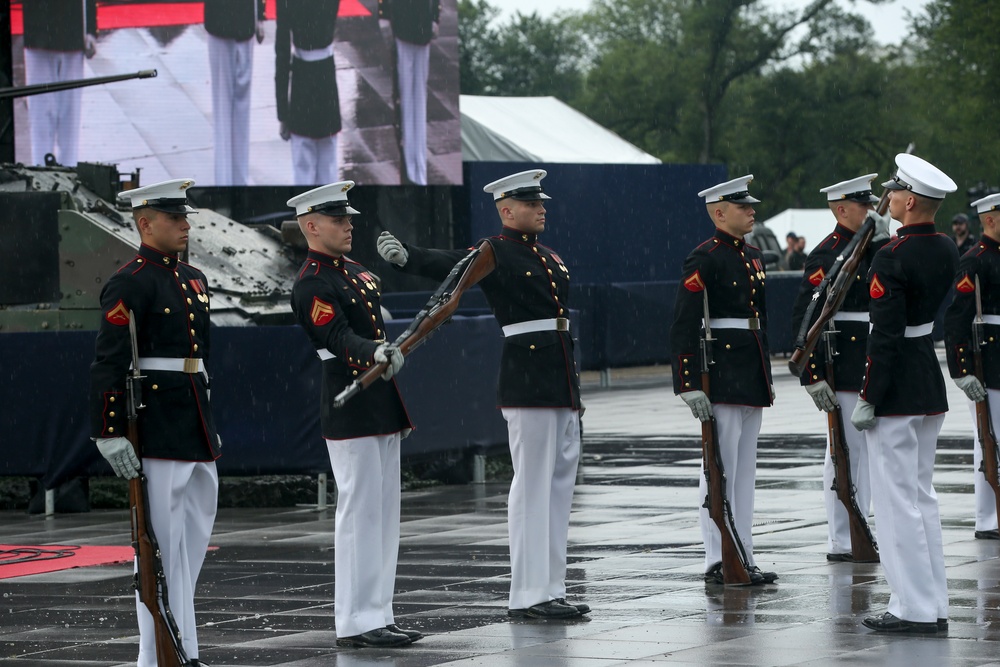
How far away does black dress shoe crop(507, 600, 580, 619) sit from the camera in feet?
29.1

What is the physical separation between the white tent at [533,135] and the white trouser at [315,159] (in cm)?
896

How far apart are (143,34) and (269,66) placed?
1.79 metres

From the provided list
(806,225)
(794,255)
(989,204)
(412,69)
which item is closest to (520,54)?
(806,225)

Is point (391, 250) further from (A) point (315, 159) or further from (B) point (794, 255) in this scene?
(B) point (794, 255)

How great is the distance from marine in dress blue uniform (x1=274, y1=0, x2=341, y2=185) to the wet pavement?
1061 centimetres

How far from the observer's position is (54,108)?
79.6 feet

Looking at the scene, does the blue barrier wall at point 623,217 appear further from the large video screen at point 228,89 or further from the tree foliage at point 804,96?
the tree foliage at point 804,96

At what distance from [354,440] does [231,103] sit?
17.2 meters

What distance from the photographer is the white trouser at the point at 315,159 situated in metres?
25.1

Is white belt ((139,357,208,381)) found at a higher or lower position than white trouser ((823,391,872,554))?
higher

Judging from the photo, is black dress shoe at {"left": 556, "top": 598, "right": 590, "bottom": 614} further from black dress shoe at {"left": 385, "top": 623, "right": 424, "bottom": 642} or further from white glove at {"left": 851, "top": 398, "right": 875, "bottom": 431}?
white glove at {"left": 851, "top": 398, "right": 875, "bottom": 431}

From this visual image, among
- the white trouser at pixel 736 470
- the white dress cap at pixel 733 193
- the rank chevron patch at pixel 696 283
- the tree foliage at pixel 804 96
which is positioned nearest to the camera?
the white trouser at pixel 736 470

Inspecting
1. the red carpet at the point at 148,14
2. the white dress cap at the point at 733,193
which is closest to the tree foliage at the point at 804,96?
the red carpet at the point at 148,14

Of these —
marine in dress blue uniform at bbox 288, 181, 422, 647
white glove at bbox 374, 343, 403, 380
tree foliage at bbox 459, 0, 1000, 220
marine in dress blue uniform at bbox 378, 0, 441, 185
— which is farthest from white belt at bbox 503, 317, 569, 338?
tree foliage at bbox 459, 0, 1000, 220
